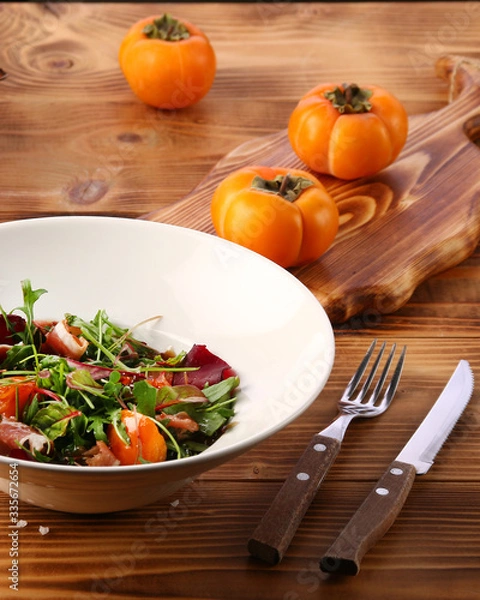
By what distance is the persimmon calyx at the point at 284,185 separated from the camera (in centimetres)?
151

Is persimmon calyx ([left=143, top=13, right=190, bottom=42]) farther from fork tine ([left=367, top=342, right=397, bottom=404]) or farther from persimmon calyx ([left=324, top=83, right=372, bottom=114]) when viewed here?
fork tine ([left=367, top=342, right=397, bottom=404])

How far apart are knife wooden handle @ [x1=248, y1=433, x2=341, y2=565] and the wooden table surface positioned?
1.0 inches

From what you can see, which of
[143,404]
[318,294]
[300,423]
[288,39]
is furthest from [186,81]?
[143,404]

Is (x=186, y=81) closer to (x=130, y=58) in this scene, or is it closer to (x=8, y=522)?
(x=130, y=58)

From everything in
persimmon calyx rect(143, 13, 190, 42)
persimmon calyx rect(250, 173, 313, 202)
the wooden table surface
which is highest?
persimmon calyx rect(143, 13, 190, 42)

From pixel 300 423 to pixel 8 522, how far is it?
0.41 meters

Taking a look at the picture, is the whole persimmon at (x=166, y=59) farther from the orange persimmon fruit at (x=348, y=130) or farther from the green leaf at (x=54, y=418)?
the green leaf at (x=54, y=418)

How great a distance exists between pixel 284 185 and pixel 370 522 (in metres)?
0.69

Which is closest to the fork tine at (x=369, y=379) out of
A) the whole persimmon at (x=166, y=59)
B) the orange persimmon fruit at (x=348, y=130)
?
the orange persimmon fruit at (x=348, y=130)

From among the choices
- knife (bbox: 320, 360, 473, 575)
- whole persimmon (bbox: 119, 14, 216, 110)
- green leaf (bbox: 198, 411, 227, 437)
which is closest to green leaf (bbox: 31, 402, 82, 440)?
green leaf (bbox: 198, 411, 227, 437)

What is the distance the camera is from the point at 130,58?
1986mm

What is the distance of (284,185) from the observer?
152 centimetres

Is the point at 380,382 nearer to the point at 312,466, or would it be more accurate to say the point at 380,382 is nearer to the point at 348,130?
the point at 312,466

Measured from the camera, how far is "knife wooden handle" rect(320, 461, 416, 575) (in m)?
0.96
